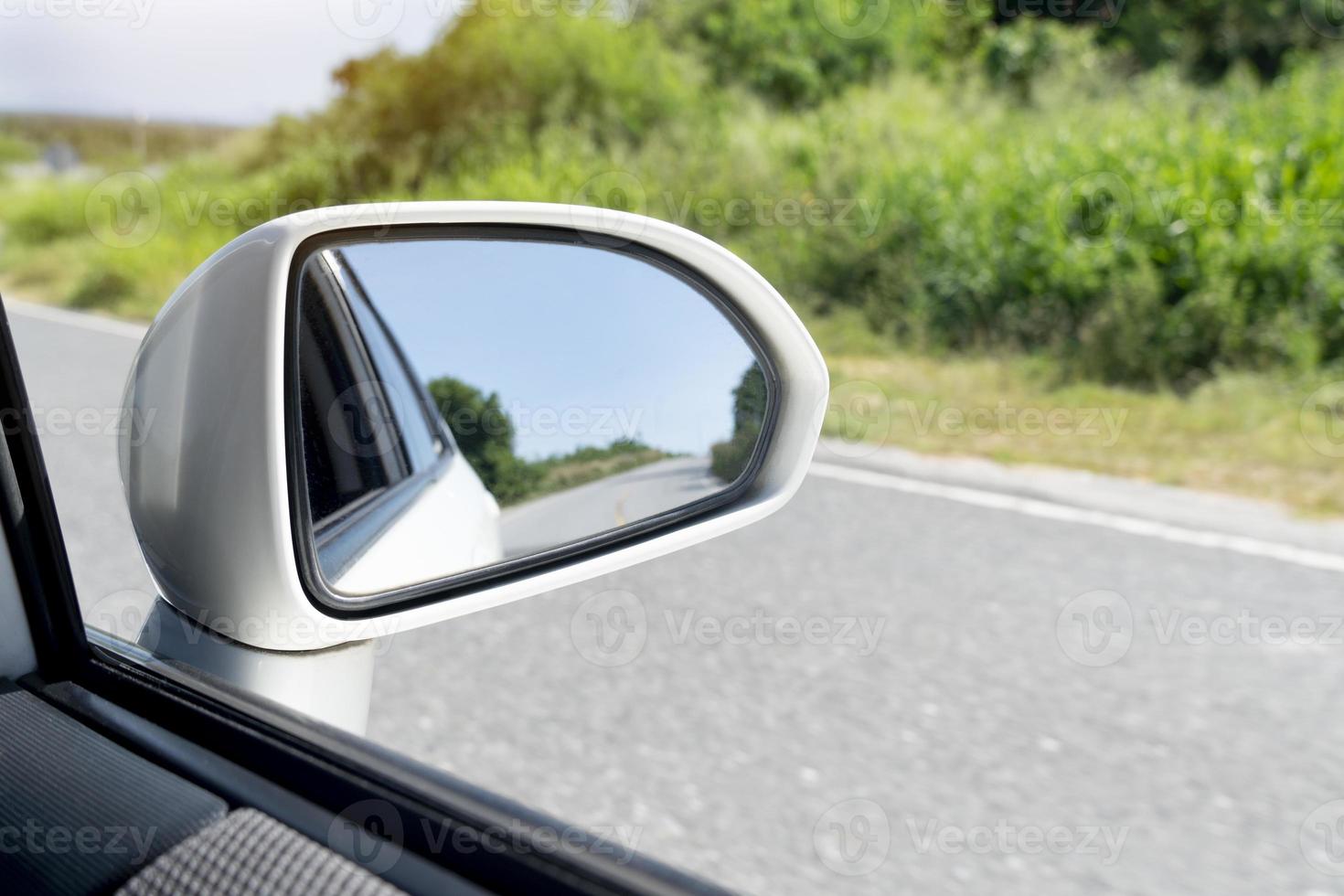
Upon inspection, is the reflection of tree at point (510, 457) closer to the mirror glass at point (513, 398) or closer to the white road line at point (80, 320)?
the mirror glass at point (513, 398)

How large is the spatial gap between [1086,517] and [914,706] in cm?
236

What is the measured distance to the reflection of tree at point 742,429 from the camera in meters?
1.58

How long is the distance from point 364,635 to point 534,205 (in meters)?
0.55

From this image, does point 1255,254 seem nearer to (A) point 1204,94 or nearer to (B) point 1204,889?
(A) point 1204,94

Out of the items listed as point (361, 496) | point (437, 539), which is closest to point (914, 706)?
point (437, 539)

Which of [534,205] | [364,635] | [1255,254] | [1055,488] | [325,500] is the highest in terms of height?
[534,205]

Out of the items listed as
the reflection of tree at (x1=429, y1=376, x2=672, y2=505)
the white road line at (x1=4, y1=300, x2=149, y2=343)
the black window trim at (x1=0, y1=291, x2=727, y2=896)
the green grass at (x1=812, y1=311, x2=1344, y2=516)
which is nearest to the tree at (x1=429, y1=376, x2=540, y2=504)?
the reflection of tree at (x1=429, y1=376, x2=672, y2=505)

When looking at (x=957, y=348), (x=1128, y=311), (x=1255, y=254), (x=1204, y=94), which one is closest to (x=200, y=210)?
(x=957, y=348)

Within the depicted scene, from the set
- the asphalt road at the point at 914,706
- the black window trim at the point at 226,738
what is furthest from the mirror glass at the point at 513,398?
the asphalt road at the point at 914,706

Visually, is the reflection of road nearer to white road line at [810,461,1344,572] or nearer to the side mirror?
the side mirror

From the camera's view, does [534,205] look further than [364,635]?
Yes

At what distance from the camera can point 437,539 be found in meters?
1.56

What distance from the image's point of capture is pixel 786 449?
59.8 inches

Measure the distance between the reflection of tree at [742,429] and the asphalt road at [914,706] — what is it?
3.65 feet
